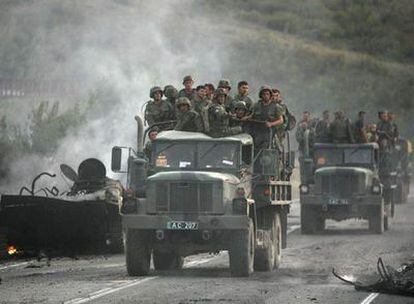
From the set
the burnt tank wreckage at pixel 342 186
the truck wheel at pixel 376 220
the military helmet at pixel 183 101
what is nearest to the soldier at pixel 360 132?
the burnt tank wreckage at pixel 342 186

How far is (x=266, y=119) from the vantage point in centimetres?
2241

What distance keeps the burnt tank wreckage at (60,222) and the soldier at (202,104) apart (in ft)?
9.51

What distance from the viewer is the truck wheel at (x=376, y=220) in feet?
103

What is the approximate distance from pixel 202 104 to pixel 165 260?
7.92ft

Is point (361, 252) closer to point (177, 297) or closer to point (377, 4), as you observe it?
point (177, 297)

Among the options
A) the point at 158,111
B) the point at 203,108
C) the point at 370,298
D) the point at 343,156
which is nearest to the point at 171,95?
the point at 158,111

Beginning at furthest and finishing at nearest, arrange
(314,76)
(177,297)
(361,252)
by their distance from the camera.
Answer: (314,76) → (361,252) → (177,297)

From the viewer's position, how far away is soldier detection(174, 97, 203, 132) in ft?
70.1

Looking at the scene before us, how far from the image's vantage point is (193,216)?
789 inches

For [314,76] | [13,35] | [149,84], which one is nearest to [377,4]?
[314,76]

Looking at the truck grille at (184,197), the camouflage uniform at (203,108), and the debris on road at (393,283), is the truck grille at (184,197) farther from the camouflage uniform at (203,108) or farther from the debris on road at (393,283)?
the debris on road at (393,283)

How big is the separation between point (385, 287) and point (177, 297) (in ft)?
8.36

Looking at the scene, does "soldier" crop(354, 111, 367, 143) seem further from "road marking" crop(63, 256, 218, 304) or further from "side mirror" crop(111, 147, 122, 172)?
"road marking" crop(63, 256, 218, 304)

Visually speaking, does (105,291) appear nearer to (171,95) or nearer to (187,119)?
(187,119)
